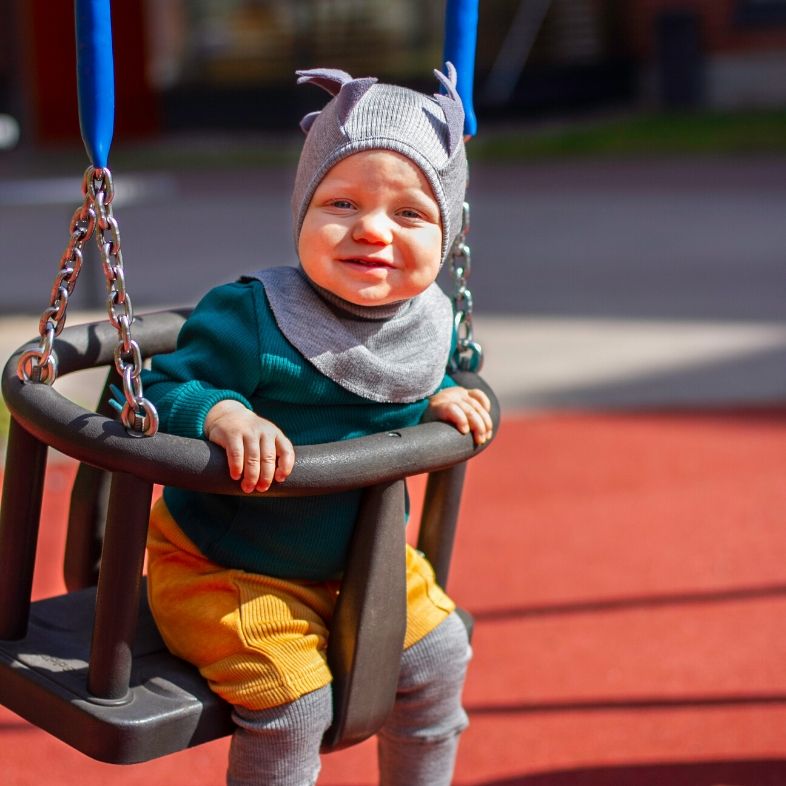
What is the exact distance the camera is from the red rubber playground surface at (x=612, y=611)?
108 inches

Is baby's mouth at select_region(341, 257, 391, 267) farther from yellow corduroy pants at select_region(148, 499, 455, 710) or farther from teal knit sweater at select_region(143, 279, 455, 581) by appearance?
yellow corduroy pants at select_region(148, 499, 455, 710)

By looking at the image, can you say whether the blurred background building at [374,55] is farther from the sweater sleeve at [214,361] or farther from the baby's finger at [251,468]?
the baby's finger at [251,468]

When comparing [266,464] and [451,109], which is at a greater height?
[451,109]

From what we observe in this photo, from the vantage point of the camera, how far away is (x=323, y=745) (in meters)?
1.96

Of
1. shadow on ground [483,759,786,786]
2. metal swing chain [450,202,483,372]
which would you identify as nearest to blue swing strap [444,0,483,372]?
metal swing chain [450,202,483,372]

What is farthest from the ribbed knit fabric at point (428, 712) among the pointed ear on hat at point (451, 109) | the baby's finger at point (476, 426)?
the pointed ear on hat at point (451, 109)

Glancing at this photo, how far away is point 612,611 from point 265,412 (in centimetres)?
177

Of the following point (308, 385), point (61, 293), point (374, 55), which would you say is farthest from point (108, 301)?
point (374, 55)

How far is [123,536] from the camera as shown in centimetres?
177

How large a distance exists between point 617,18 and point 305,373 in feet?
55.8

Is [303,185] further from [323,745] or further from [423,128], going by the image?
[323,745]

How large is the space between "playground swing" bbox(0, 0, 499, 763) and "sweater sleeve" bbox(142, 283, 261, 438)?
0.25 feet

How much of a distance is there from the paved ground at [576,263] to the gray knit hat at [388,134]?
337 cm

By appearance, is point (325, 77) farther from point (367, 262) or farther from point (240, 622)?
point (240, 622)
